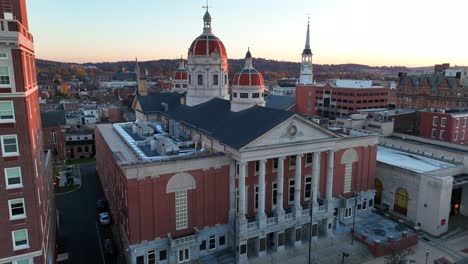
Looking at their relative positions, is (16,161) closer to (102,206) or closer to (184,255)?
(184,255)

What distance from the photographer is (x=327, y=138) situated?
43.6 m

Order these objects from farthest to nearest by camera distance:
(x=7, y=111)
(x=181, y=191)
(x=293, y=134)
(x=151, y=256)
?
1. (x=293, y=134)
2. (x=181, y=191)
3. (x=151, y=256)
4. (x=7, y=111)

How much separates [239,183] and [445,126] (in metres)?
59.1

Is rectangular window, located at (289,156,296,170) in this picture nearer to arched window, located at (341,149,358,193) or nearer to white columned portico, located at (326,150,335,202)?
white columned portico, located at (326,150,335,202)

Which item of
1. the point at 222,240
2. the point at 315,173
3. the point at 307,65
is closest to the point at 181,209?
the point at 222,240

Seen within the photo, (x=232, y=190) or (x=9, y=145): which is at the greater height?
(x=9, y=145)

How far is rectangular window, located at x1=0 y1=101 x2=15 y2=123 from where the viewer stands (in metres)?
26.3

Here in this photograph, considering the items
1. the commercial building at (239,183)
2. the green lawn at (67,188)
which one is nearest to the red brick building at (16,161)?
the commercial building at (239,183)

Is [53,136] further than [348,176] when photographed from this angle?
Yes

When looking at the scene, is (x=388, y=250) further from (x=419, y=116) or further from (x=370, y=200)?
(x=419, y=116)

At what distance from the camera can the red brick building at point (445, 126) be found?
7475cm

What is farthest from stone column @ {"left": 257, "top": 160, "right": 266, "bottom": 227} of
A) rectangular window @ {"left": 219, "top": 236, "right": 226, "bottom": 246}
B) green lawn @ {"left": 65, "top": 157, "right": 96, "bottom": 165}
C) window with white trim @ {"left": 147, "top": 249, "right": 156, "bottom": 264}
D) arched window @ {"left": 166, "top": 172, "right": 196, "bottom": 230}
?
green lawn @ {"left": 65, "top": 157, "right": 96, "bottom": 165}

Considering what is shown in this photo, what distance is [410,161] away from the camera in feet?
189

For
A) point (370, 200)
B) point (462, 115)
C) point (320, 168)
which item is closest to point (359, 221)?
point (370, 200)
